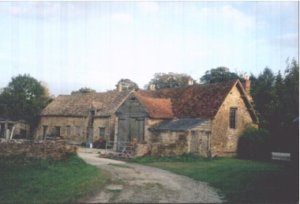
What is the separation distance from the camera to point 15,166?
2038 cm

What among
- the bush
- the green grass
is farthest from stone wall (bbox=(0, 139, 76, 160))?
the bush

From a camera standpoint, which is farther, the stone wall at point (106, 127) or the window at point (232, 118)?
the stone wall at point (106, 127)

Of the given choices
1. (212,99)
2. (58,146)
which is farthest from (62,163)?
(212,99)

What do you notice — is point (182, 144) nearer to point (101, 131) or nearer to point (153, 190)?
point (153, 190)

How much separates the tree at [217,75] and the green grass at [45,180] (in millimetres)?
47996

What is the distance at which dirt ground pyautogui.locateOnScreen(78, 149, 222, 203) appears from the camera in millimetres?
13203

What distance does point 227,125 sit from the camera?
31812 millimetres

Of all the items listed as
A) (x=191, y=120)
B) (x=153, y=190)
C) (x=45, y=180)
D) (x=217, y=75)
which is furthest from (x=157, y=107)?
(x=217, y=75)

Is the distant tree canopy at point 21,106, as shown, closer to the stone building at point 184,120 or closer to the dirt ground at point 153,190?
the stone building at point 184,120

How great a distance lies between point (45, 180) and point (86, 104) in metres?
30.4

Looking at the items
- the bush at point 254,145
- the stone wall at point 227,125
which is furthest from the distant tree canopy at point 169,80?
the bush at point 254,145

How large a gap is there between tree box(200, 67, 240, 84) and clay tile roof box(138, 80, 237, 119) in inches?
1160

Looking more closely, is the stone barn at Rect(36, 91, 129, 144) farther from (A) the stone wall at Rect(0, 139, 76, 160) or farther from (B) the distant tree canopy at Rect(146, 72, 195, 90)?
(B) the distant tree canopy at Rect(146, 72, 195, 90)

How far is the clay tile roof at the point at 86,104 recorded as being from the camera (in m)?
43.5
